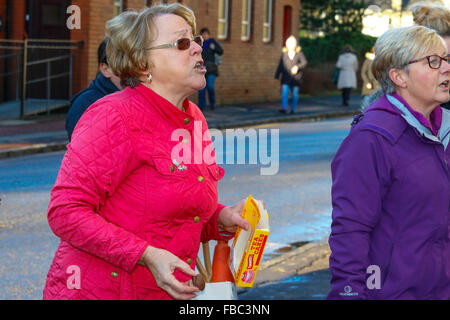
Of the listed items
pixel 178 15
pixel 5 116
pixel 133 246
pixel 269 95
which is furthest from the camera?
pixel 269 95

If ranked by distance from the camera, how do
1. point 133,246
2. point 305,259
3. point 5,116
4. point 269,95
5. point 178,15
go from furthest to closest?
point 269,95 < point 5,116 < point 305,259 < point 178,15 < point 133,246

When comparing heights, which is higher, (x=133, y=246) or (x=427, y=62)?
(x=427, y=62)

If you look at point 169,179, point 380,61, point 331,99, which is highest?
point 380,61

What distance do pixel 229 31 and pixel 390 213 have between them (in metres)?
28.6

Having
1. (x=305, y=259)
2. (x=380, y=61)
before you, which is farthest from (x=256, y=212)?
(x=305, y=259)

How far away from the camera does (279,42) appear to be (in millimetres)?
36062

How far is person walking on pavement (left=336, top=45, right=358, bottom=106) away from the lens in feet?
105

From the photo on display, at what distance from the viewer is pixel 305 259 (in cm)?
859

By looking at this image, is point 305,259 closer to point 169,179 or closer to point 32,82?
point 169,179

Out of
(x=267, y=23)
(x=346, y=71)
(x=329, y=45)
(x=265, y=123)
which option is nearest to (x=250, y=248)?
(x=265, y=123)

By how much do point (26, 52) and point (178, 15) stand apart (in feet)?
65.1

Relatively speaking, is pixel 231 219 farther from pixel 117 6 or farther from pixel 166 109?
pixel 117 6

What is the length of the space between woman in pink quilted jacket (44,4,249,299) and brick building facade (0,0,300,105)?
20853 mm

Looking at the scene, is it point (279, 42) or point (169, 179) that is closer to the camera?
point (169, 179)
